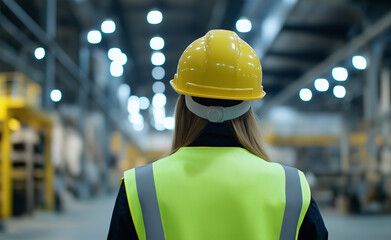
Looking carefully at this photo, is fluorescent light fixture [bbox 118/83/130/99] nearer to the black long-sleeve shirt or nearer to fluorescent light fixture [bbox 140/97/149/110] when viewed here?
fluorescent light fixture [bbox 140/97/149/110]

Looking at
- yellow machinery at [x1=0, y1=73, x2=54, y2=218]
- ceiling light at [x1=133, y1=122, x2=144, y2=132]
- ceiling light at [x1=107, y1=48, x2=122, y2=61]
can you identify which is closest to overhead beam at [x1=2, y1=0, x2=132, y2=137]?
yellow machinery at [x1=0, y1=73, x2=54, y2=218]

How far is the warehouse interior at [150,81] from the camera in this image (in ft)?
34.6

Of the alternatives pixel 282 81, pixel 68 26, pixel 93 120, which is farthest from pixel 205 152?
pixel 282 81

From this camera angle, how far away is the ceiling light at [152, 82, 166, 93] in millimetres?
31975

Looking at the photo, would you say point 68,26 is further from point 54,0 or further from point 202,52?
point 202,52

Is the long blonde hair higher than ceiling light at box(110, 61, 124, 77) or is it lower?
lower

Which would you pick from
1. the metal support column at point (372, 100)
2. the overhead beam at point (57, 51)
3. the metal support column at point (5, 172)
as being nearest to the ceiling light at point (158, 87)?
the overhead beam at point (57, 51)

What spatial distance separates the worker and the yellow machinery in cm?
892

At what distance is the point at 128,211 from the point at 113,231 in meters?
0.08

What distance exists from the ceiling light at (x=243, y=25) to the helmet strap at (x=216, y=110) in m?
16.0

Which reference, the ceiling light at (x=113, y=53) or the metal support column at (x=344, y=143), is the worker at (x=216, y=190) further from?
the ceiling light at (x=113, y=53)

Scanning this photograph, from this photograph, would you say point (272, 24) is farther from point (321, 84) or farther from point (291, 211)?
point (291, 211)

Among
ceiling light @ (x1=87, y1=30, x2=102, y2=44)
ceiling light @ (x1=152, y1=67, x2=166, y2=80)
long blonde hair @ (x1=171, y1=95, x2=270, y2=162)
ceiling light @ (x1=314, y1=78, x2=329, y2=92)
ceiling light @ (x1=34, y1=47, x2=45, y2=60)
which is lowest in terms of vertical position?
long blonde hair @ (x1=171, y1=95, x2=270, y2=162)

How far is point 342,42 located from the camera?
19.1 metres
